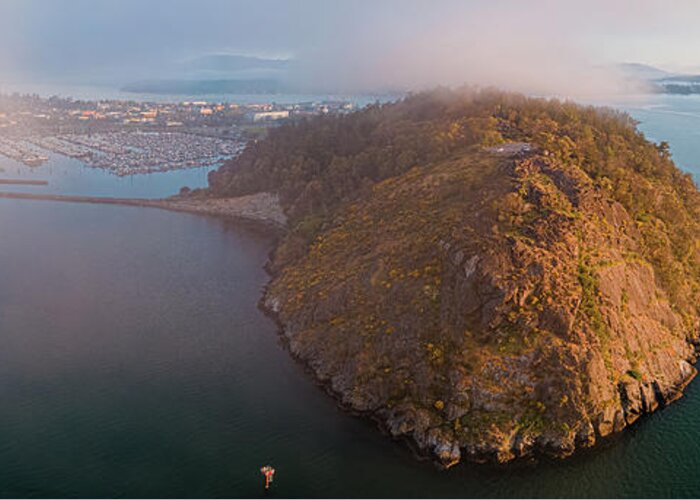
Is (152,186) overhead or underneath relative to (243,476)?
overhead

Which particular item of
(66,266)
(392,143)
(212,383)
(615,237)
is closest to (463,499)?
(212,383)

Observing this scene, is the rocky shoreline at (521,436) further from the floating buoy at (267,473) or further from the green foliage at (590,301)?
the floating buoy at (267,473)

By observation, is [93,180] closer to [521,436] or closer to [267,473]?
[267,473]

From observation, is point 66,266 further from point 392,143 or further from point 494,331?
point 494,331

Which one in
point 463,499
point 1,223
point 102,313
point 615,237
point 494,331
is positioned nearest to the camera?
point 463,499

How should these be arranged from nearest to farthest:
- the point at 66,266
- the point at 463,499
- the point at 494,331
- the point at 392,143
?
the point at 463,499 < the point at 494,331 < the point at 66,266 < the point at 392,143

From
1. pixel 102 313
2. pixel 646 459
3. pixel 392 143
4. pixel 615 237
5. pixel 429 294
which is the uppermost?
pixel 392 143

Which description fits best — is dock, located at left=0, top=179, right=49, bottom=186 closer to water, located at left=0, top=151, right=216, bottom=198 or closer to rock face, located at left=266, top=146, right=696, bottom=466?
water, located at left=0, top=151, right=216, bottom=198
